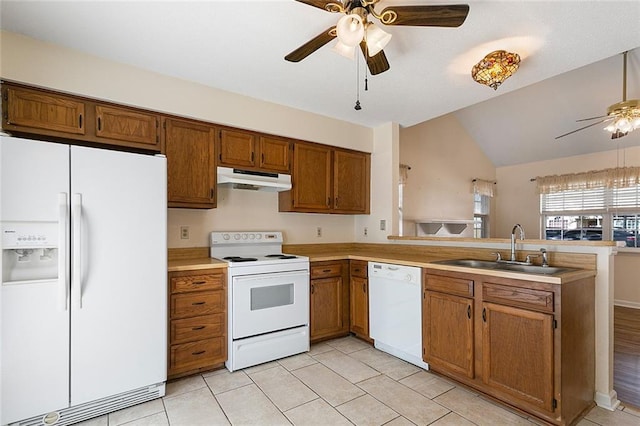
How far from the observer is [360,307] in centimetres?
325

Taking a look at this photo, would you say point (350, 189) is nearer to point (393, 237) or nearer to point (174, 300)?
point (393, 237)

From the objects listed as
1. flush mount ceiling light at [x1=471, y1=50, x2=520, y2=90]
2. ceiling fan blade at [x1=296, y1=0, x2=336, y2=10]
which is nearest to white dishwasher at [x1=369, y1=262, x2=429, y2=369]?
flush mount ceiling light at [x1=471, y1=50, x2=520, y2=90]

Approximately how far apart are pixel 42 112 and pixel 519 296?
3457 millimetres

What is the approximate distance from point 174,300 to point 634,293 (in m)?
6.30

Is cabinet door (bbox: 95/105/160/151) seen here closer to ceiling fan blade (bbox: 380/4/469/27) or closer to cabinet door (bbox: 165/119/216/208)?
cabinet door (bbox: 165/119/216/208)

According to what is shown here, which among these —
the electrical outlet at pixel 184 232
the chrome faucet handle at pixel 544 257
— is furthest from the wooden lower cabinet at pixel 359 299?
the electrical outlet at pixel 184 232

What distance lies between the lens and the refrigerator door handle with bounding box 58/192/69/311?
1878 millimetres

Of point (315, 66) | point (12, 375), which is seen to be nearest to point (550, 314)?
point (315, 66)

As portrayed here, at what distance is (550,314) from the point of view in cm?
185

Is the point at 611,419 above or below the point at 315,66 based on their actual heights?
below

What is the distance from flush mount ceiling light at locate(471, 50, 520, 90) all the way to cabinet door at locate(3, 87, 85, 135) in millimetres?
2966

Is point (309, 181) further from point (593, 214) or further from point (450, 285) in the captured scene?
point (593, 214)

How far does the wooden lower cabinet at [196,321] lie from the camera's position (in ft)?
8.01

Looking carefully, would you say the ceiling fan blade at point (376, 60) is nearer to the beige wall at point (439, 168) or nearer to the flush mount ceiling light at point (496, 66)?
the flush mount ceiling light at point (496, 66)
